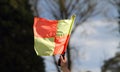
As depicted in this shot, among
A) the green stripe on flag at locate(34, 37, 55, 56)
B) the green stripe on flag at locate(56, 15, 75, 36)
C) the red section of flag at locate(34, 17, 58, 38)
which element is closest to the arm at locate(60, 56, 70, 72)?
the green stripe on flag at locate(34, 37, 55, 56)

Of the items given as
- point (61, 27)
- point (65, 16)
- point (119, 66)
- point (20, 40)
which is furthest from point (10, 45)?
point (61, 27)

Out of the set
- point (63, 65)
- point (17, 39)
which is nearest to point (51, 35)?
point (63, 65)

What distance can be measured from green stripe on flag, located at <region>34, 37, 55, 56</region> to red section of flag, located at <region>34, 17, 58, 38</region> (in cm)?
8

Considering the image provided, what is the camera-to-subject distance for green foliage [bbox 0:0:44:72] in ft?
96.2

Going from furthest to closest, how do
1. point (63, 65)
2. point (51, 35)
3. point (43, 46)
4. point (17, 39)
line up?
point (17, 39), point (51, 35), point (43, 46), point (63, 65)

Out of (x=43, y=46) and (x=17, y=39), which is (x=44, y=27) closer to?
(x=43, y=46)

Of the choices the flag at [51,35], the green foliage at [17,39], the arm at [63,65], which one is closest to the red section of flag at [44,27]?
the flag at [51,35]

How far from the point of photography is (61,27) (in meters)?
9.03

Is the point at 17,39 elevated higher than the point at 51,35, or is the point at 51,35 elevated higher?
the point at 51,35

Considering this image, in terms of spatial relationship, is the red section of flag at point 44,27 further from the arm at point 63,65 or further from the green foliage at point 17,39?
A: the green foliage at point 17,39

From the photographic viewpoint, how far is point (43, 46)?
8.70m

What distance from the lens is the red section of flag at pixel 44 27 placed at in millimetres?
8766

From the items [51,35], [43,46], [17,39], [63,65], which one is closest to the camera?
[63,65]

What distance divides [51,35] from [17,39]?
2128 cm
